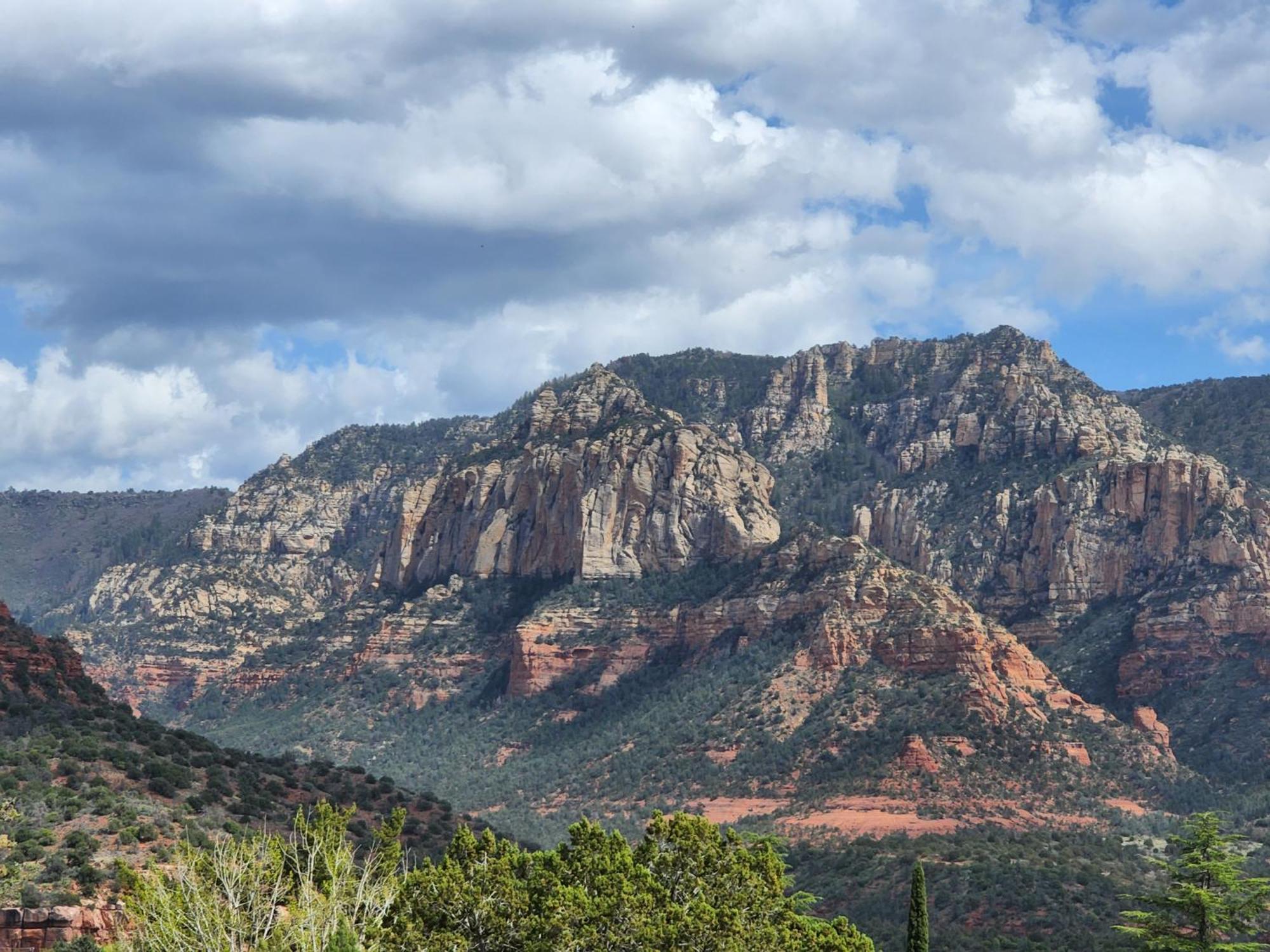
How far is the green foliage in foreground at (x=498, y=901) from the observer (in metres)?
53.1

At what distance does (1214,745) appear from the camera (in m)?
172

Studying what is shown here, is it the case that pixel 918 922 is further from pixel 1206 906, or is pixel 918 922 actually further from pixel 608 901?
pixel 1206 906

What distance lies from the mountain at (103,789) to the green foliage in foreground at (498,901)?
7.32 m

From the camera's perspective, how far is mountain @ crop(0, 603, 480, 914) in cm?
6581

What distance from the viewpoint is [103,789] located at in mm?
75812

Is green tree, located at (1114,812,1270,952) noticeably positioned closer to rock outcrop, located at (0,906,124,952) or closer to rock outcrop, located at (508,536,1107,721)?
rock outcrop, located at (0,906,124,952)

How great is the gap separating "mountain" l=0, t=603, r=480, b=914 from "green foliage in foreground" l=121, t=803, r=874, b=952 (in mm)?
7317

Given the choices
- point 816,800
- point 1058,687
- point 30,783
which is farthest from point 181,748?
point 1058,687

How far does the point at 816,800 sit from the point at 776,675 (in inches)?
1200

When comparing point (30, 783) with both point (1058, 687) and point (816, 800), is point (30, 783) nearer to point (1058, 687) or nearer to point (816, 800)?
point (816, 800)

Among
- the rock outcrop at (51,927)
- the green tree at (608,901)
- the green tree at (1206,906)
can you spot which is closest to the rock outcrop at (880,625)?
the green tree at (1206,906)

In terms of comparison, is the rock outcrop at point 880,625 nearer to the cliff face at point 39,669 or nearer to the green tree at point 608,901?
the cliff face at point 39,669

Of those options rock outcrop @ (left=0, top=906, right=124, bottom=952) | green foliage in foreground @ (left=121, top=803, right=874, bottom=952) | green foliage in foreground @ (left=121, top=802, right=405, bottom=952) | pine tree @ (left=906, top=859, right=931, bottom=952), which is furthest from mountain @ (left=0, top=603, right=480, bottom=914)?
pine tree @ (left=906, top=859, right=931, bottom=952)

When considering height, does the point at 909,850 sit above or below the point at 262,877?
below
